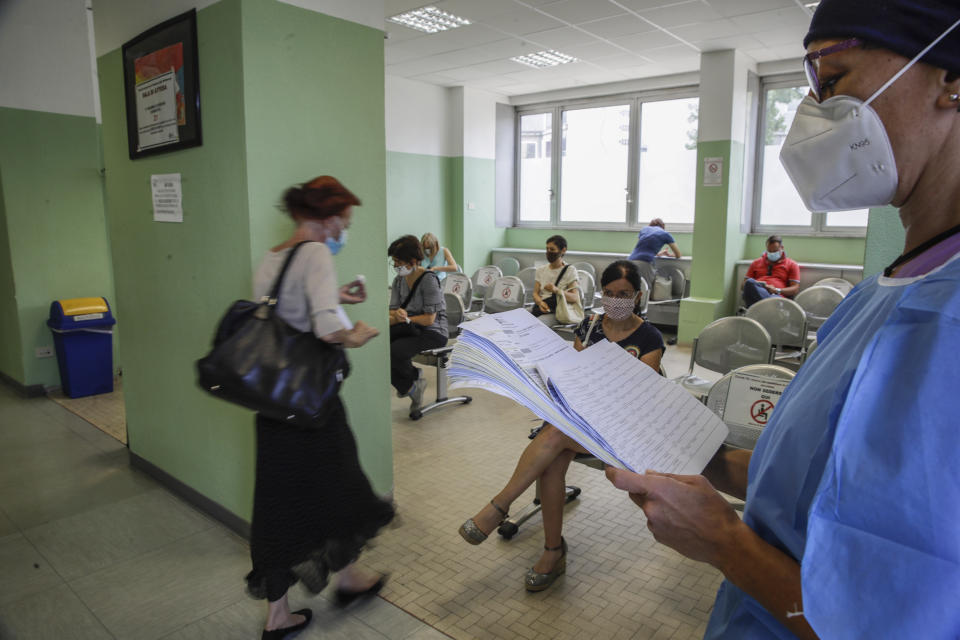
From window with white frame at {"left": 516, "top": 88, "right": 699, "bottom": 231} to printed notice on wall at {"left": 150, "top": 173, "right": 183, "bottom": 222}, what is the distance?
6963 mm

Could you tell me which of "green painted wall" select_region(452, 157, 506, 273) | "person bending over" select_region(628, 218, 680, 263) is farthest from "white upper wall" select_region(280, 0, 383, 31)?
"green painted wall" select_region(452, 157, 506, 273)

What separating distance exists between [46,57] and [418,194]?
197 inches

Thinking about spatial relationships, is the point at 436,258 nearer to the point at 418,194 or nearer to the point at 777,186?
the point at 418,194

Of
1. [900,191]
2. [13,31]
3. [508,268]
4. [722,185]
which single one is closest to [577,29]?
[722,185]

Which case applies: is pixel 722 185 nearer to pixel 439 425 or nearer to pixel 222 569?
pixel 439 425

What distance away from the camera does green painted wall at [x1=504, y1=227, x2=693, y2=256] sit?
852cm

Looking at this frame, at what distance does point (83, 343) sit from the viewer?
189 inches

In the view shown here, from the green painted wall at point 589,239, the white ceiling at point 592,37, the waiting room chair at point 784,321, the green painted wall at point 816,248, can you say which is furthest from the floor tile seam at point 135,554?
the green painted wall at point 589,239

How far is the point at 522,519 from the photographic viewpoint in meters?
2.90

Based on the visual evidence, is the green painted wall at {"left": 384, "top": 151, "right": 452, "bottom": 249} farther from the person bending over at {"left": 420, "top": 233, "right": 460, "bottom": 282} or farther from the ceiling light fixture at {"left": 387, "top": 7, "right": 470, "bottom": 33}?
the ceiling light fixture at {"left": 387, "top": 7, "right": 470, "bottom": 33}

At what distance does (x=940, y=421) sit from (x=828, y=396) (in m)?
0.11

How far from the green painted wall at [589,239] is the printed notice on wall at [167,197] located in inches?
275

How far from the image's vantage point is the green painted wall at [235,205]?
2.38 m

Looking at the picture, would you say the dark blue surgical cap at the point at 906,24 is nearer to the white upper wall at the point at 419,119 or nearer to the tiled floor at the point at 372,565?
the tiled floor at the point at 372,565
